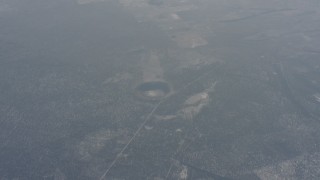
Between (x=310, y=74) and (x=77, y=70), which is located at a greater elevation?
(x=77, y=70)

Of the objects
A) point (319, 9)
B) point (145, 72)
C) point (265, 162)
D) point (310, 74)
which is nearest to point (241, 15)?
point (319, 9)

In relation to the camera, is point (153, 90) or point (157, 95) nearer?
point (157, 95)

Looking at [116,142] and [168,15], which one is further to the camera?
[168,15]

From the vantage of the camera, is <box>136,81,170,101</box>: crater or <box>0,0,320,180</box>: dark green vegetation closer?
<box>0,0,320,180</box>: dark green vegetation

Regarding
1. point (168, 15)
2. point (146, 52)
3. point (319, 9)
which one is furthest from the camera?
point (319, 9)

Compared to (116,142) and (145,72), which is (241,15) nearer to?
(145,72)

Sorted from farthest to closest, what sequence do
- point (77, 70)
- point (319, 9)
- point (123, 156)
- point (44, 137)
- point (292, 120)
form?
point (319, 9) → point (77, 70) → point (292, 120) → point (44, 137) → point (123, 156)

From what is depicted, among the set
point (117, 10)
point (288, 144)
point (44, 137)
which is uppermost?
point (117, 10)

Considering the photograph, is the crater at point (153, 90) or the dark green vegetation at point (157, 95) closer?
the dark green vegetation at point (157, 95)
